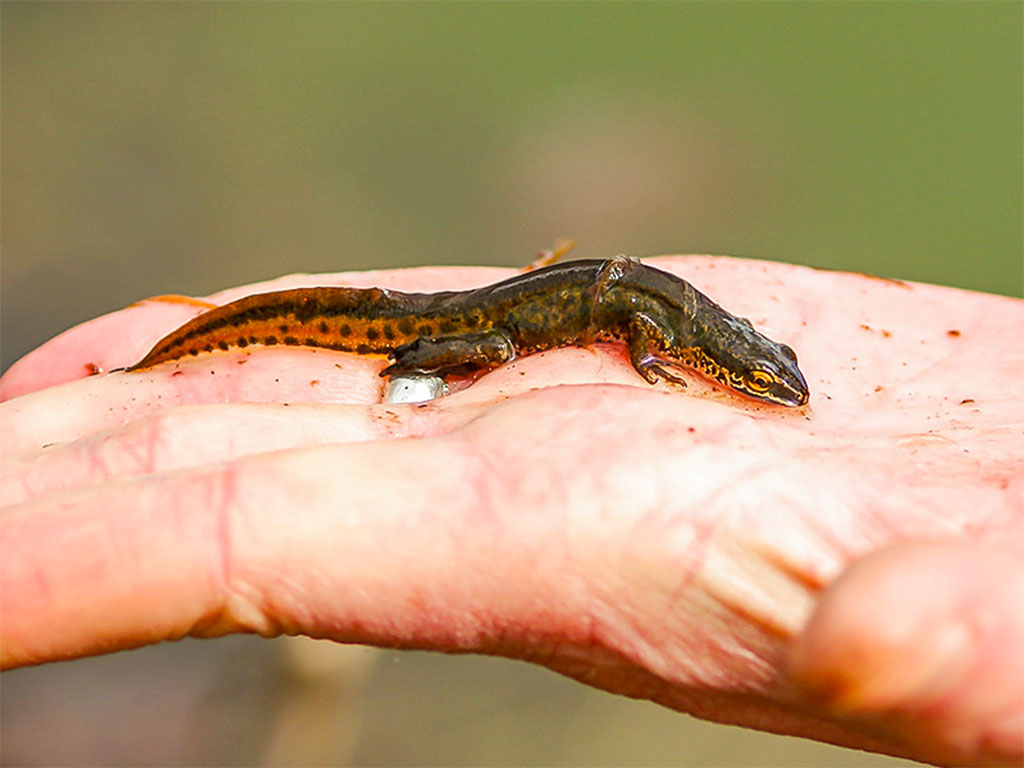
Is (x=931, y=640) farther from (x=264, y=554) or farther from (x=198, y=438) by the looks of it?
(x=198, y=438)

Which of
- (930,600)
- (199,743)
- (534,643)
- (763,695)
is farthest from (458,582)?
(199,743)

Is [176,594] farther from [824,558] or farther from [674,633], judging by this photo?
[824,558]

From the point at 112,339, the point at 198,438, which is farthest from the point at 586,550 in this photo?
the point at 112,339

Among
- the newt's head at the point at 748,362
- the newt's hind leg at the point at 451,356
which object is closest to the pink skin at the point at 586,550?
the newt's head at the point at 748,362

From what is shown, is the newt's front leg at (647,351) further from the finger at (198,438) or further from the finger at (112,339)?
the finger at (198,438)

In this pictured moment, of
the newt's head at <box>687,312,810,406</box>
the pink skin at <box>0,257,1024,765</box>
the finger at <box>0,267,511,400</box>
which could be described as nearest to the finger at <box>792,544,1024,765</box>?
the pink skin at <box>0,257,1024,765</box>

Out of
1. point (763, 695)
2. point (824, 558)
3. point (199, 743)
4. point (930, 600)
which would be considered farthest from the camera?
point (199, 743)
